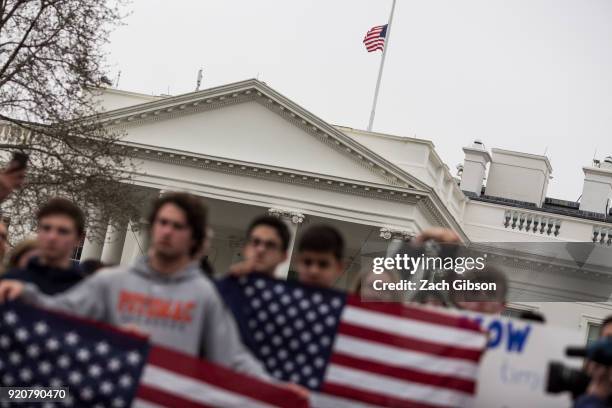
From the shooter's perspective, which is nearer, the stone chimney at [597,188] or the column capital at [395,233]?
the column capital at [395,233]

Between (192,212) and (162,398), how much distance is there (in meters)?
0.86

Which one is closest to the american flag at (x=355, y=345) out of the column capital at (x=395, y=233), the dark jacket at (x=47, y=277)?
the dark jacket at (x=47, y=277)

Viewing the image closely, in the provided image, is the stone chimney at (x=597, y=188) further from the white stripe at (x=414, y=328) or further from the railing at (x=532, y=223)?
the white stripe at (x=414, y=328)

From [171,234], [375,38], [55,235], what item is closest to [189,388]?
[171,234]

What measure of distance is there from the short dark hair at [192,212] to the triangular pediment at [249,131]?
4165 cm

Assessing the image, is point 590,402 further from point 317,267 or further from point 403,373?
point 317,267

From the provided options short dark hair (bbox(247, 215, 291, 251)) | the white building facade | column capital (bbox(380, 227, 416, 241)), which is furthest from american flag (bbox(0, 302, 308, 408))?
column capital (bbox(380, 227, 416, 241))

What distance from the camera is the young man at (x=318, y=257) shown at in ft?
20.8

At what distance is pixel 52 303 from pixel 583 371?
2.43m

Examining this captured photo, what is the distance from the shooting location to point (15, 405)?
5.67m

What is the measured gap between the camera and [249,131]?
48.8 metres

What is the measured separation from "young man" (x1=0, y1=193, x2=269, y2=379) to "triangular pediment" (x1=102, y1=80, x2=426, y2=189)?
41.9 m

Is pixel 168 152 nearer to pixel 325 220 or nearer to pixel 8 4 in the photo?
pixel 325 220

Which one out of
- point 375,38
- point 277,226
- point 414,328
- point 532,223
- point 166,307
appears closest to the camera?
point 166,307
